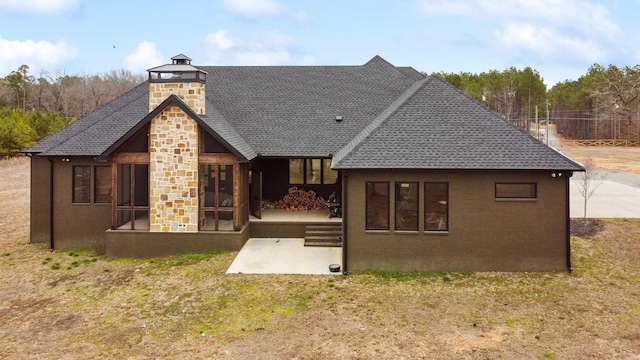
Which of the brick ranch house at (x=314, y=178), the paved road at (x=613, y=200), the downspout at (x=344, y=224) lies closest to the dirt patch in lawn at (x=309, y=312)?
the downspout at (x=344, y=224)

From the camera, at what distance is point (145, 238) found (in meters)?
14.5

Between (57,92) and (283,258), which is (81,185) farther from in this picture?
(57,92)

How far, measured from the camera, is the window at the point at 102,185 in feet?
51.8

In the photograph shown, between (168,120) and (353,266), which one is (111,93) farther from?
(353,266)

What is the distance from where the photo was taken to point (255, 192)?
1738 centimetres

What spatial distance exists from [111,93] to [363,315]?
79.2 metres

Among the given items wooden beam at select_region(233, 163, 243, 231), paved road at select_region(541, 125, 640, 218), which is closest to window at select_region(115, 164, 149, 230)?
wooden beam at select_region(233, 163, 243, 231)

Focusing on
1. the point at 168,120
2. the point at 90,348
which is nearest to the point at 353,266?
the point at 90,348

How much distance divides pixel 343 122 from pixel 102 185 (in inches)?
410

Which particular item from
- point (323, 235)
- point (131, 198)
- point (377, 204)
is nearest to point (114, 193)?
point (131, 198)

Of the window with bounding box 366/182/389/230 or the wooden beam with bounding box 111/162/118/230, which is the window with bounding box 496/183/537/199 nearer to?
the window with bounding box 366/182/389/230

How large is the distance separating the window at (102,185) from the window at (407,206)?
10974 millimetres

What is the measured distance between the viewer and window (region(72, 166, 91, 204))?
1589 centimetres

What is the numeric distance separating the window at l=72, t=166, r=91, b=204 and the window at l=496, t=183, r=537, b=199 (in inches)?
582
